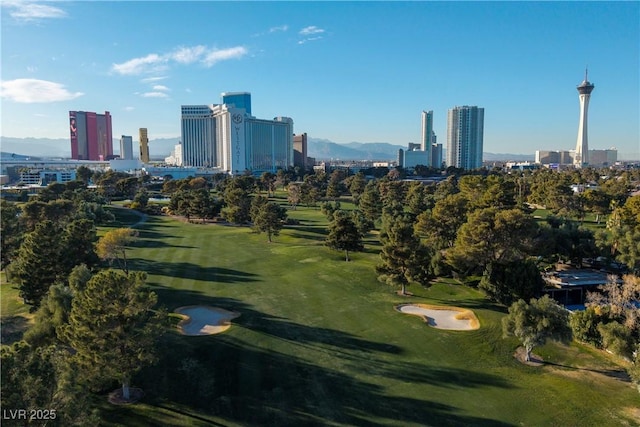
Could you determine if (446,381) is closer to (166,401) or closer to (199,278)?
(166,401)

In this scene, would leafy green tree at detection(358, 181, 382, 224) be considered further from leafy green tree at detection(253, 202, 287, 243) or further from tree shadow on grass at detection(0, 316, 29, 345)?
tree shadow on grass at detection(0, 316, 29, 345)

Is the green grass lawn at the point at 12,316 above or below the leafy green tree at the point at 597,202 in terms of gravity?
below

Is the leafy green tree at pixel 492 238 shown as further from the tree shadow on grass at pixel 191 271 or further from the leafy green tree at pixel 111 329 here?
the leafy green tree at pixel 111 329

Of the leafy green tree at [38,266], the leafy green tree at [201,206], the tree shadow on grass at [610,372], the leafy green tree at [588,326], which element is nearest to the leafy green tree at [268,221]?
the leafy green tree at [201,206]

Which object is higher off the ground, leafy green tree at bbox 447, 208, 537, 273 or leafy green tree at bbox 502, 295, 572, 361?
leafy green tree at bbox 447, 208, 537, 273

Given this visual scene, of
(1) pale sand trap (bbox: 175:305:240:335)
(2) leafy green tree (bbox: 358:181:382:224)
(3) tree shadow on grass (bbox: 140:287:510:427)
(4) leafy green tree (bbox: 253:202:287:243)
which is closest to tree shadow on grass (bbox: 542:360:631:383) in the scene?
(3) tree shadow on grass (bbox: 140:287:510:427)

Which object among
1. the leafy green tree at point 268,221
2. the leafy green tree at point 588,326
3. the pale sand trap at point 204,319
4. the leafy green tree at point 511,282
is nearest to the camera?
the leafy green tree at point 588,326
